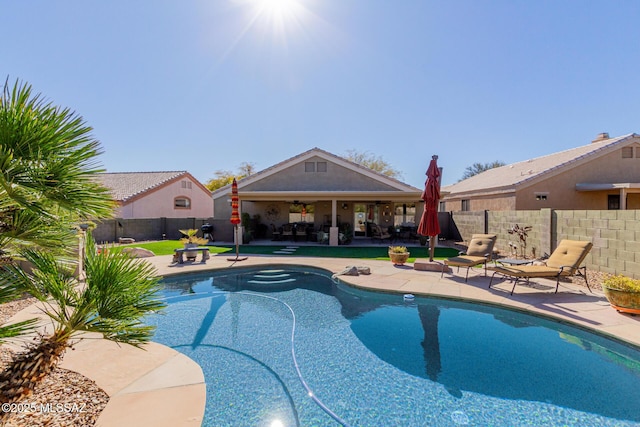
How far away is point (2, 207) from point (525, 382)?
18.8 ft

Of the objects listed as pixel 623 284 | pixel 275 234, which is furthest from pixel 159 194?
pixel 623 284

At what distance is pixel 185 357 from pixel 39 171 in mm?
3660

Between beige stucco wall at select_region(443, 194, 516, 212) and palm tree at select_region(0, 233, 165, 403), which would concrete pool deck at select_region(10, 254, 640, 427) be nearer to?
palm tree at select_region(0, 233, 165, 403)

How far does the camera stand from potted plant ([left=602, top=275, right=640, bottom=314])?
18.2ft

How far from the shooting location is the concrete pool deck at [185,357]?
3.09m

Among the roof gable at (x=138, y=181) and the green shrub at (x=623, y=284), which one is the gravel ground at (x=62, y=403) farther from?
the roof gable at (x=138, y=181)

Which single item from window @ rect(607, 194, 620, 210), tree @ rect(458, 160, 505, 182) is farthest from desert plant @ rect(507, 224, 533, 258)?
tree @ rect(458, 160, 505, 182)

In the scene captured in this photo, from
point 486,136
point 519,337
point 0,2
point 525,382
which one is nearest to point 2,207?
point 0,2

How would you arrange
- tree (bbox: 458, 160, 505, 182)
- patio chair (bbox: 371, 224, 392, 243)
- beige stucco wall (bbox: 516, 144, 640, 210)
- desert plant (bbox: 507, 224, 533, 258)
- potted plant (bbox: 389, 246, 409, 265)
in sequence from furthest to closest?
tree (bbox: 458, 160, 505, 182) < patio chair (bbox: 371, 224, 392, 243) < beige stucco wall (bbox: 516, 144, 640, 210) < desert plant (bbox: 507, 224, 533, 258) < potted plant (bbox: 389, 246, 409, 265)

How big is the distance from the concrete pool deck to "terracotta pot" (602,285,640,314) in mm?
160

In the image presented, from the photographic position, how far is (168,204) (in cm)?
2644

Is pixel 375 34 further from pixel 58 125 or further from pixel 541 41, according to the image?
pixel 58 125

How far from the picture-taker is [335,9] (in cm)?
940

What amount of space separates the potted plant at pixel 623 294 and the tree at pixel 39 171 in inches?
324
